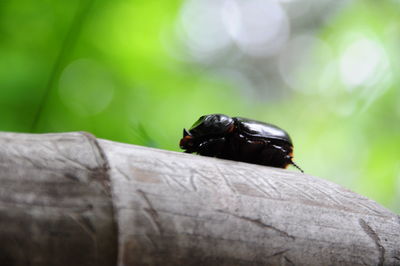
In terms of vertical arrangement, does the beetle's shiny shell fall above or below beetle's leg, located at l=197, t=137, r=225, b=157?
above

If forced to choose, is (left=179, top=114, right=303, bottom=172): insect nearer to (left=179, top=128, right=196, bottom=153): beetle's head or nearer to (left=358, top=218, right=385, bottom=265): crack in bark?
(left=179, top=128, right=196, bottom=153): beetle's head

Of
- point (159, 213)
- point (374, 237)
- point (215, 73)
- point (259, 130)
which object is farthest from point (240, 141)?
point (215, 73)

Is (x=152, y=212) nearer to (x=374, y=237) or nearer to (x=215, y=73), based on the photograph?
(x=374, y=237)

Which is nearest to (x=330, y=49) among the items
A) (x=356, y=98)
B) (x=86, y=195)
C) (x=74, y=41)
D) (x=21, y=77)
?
(x=356, y=98)

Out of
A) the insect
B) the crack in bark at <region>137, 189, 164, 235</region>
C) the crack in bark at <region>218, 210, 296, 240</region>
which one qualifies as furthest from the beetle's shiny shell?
the crack in bark at <region>137, 189, 164, 235</region>

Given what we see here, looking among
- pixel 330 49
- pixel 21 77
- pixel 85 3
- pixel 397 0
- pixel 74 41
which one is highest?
pixel 397 0

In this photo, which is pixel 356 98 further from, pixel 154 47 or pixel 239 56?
pixel 154 47

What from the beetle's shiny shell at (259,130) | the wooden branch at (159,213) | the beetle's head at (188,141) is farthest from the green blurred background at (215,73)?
the wooden branch at (159,213)
